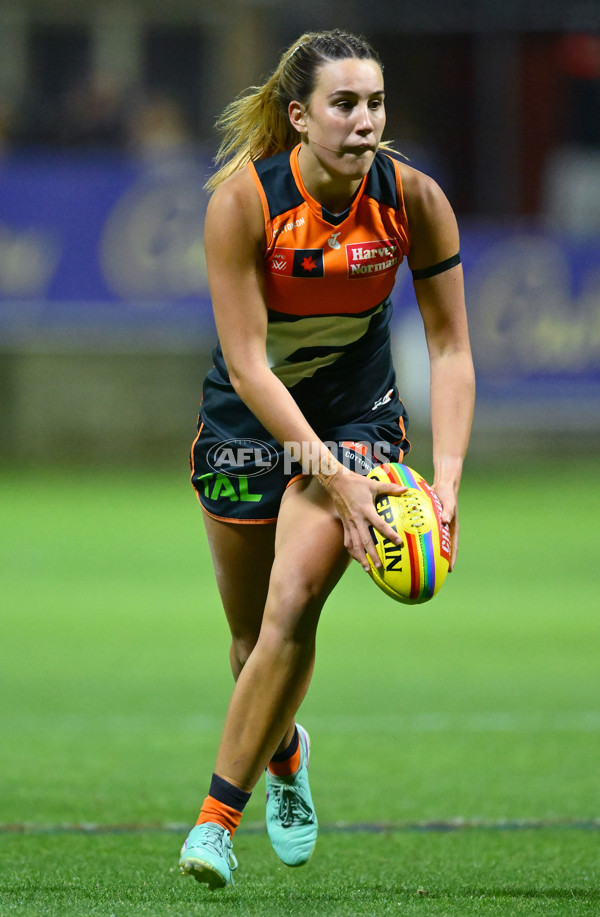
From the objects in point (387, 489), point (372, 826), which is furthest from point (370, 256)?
point (372, 826)

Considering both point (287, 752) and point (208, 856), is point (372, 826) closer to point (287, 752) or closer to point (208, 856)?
point (287, 752)

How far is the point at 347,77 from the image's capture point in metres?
3.89

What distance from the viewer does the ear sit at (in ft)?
13.2

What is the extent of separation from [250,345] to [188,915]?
152cm

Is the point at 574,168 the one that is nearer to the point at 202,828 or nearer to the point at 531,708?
the point at 531,708

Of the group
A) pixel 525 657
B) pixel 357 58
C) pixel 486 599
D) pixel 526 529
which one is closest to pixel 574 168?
pixel 526 529

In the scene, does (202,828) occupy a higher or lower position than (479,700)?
higher

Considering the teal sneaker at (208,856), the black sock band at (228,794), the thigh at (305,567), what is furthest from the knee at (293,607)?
the teal sneaker at (208,856)

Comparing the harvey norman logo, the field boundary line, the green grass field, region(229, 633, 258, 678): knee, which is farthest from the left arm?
the field boundary line

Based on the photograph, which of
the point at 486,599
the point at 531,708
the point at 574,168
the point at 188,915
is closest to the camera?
the point at 188,915

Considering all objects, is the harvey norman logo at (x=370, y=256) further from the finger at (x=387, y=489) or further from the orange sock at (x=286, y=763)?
the orange sock at (x=286, y=763)

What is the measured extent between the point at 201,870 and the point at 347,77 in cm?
215

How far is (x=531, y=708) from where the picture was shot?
7.39 m

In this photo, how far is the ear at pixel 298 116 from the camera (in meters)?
4.01
